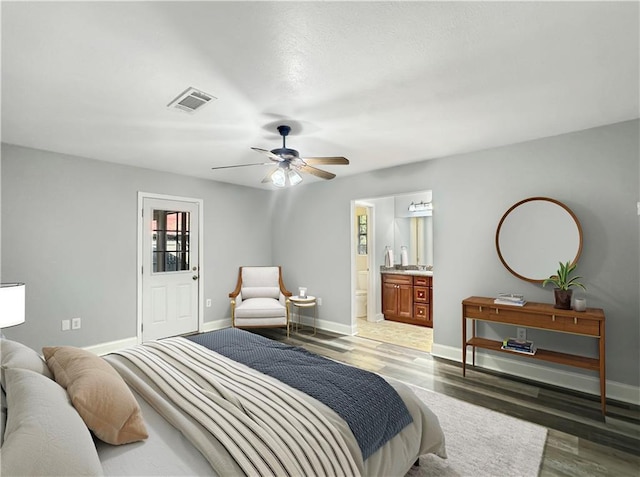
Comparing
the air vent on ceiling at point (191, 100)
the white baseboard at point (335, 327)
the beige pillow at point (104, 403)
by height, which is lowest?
the white baseboard at point (335, 327)

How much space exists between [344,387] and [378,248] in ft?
14.3

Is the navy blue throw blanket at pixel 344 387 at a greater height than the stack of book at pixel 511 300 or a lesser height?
lesser

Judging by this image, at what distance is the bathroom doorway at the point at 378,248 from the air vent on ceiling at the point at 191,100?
3.08m

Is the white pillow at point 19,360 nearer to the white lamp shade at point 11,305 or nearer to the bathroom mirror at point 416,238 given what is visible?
the white lamp shade at point 11,305

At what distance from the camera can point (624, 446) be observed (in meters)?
2.19

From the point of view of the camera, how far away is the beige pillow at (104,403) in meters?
1.22

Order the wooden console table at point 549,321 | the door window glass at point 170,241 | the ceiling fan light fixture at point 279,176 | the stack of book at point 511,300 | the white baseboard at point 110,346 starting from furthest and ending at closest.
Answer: the door window glass at point 170,241
the white baseboard at point 110,346
the stack of book at point 511,300
the ceiling fan light fixture at point 279,176
the wooden console table at point 549,321

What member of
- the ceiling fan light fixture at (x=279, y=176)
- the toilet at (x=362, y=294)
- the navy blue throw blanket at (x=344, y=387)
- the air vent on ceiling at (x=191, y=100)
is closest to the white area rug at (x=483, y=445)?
the navy blue throw blanket at (x=344, y=387)

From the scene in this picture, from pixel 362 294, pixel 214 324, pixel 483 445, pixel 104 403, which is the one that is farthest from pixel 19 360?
pixel 362 294

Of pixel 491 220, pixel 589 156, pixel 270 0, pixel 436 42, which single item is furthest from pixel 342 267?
pixel 270 0

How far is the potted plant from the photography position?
2883 millimetres

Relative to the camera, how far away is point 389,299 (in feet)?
19.3

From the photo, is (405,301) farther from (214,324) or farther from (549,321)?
(214,324)

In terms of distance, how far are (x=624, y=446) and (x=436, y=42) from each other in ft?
9.57
